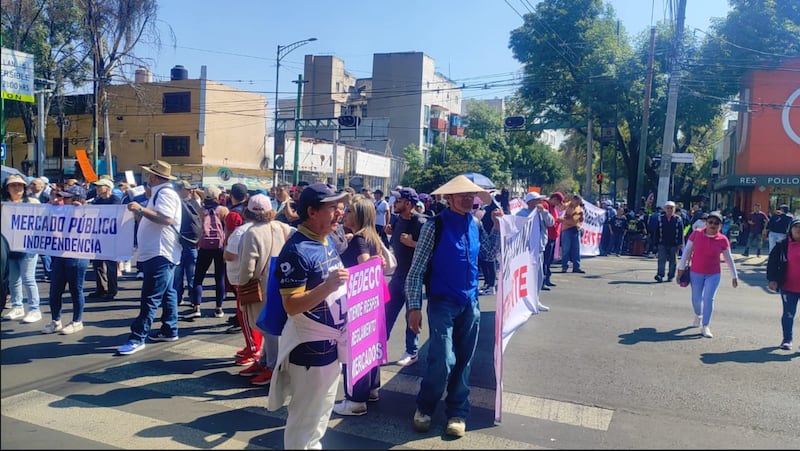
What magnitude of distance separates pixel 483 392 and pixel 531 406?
49 cm

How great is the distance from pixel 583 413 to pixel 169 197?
14.7 feet

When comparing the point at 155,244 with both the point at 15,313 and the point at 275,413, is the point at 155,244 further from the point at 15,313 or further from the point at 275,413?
the point at 15,313

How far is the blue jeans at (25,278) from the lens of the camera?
22.1 ft

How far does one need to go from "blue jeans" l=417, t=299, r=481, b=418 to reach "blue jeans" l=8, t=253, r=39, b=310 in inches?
215

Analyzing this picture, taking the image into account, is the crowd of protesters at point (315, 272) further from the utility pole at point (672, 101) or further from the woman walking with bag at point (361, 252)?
the utility pole at point (672, 101)

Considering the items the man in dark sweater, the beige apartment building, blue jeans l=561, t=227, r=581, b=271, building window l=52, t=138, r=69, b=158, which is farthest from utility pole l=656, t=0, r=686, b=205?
building window l=52, t=138, r=69, b=158

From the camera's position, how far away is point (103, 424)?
4.08 metres

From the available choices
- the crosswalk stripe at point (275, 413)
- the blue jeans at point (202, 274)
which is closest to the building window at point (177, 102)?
the blue jeans at point (202, 274)

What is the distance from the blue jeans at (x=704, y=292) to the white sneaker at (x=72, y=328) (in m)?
8.01

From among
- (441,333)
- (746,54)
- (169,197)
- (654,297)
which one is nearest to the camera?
(441,333)

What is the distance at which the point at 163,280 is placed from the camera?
19.2 feet

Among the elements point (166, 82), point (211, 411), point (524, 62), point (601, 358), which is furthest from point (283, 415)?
point (166, 82)

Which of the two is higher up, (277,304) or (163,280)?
(277,304)

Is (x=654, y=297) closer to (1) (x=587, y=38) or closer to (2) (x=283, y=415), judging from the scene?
(2) (x=283, y=415)
